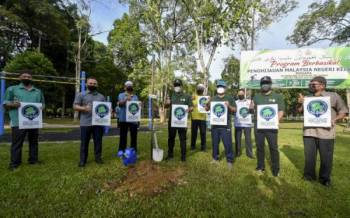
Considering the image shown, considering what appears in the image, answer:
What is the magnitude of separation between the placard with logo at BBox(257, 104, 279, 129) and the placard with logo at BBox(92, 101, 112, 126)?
328 centimetres

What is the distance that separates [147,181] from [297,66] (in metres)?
14.8

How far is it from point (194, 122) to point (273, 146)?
337 centimetres

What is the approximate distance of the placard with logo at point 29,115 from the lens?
5750 mm

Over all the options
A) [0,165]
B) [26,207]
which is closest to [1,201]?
[26,207]

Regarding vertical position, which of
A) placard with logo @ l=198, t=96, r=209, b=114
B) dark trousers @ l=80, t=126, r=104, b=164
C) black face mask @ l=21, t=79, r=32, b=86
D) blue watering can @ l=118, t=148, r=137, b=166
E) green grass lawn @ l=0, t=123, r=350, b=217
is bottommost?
green grass lawn @ l=0, t=123, r=350, b=217

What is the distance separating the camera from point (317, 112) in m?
5.23

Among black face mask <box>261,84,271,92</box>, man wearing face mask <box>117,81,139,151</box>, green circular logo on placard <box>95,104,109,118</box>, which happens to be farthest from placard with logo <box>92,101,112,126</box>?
black face mask <box>261,84,271,92</box>

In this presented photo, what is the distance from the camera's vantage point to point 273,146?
5645 mm

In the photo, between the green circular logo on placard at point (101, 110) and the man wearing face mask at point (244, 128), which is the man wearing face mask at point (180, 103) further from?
the man wearing face mask at point (244, 128)

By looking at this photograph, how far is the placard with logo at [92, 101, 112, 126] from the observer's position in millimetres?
6113

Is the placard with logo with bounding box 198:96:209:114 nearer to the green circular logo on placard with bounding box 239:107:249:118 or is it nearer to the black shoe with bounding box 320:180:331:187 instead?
the green circular logo on placard with bounding box 239:107:249:118

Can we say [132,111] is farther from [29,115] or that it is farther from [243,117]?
[243,117]

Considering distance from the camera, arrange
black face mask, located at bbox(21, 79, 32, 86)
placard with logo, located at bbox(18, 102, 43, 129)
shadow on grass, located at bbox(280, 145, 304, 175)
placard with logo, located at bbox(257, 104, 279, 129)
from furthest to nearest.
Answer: shadow on grass, located at bbox(280, 145, 304, 175) < black face mask, located at bbox(21, 79, 32, 86) < placard with logo, located at bbox(18, 102, 43, 129) < placard with logo, located at bbox(257, 104, 279, 129)

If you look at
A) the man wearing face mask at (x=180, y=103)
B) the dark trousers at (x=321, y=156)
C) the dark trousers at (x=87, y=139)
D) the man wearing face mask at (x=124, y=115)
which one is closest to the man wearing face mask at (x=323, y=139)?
the dark trousers at (x=321, y=156)
